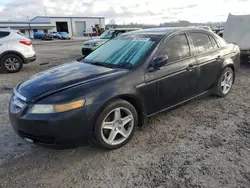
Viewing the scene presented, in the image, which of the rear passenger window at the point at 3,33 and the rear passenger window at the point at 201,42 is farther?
the rear passenger window at the point at 3,33

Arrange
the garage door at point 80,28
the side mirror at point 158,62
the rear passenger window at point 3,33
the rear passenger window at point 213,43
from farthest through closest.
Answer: the garage door at point 80,28, the rear passenger window at point 3,33, the rear passenger window at point 213,43, the side mirror at point 158,62

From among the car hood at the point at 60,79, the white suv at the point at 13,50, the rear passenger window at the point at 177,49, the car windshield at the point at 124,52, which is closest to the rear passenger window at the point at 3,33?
the white suv at the point at 13,50

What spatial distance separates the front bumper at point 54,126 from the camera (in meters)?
2.48

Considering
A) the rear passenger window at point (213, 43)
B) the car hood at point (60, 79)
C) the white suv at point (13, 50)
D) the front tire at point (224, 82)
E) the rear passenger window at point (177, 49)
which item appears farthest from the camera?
the white suv at point (13, 50)

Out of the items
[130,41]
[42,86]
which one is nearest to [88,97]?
[42,86]

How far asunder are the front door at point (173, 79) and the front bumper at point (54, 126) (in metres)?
1.04

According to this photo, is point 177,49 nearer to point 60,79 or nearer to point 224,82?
point 224,82

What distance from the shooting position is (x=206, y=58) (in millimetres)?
3977

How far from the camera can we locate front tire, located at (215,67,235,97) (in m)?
4.50

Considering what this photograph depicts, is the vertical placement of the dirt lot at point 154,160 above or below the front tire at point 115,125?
below

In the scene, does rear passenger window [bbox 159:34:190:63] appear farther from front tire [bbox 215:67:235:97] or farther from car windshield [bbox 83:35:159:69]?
front tire [bbox 215:67:235:97]

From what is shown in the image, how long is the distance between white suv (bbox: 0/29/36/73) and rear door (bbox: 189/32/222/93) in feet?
22.2

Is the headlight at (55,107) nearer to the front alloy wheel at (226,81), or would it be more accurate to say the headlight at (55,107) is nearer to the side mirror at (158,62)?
the side mirror at (158,62)

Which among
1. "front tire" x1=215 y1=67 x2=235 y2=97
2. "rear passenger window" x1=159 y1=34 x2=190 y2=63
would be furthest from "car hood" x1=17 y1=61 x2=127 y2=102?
"front tire" x1=215 y1=67 x2=235 y2=97
